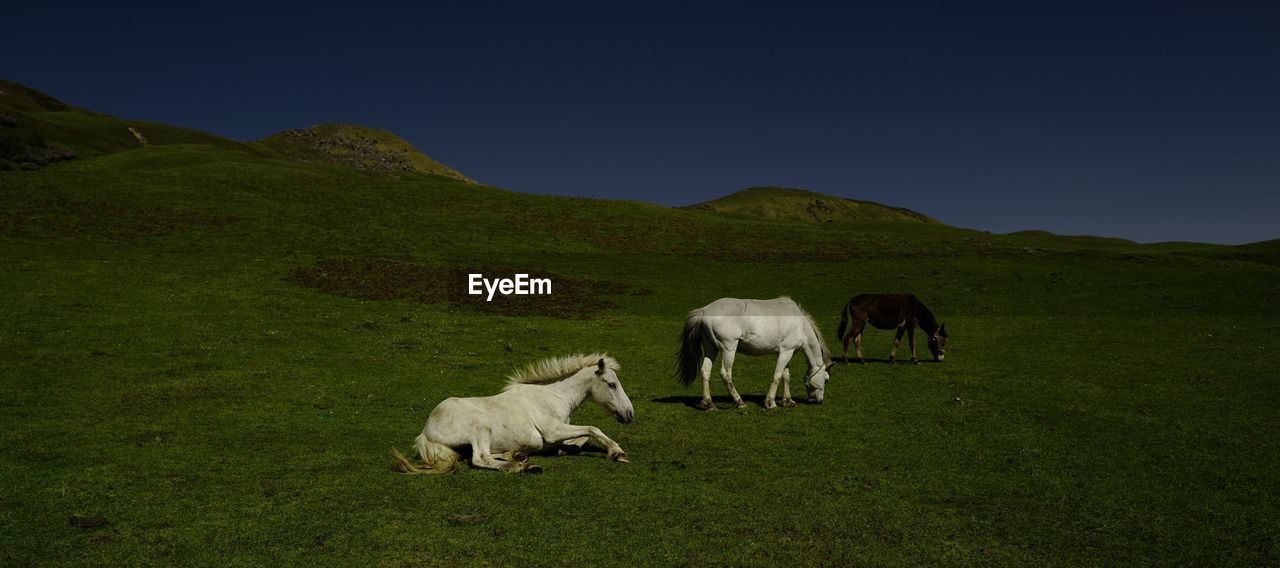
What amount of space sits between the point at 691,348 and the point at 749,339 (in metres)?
1.35

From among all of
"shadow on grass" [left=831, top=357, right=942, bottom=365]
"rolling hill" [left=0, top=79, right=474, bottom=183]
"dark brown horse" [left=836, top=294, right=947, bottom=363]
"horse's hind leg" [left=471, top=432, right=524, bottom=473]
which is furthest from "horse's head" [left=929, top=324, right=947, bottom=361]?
"rolling hill" [left=0, top=79, right=474, bottom=183]

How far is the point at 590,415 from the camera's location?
1672 centimetres

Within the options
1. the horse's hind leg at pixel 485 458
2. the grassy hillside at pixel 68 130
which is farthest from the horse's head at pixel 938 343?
the grassy hillside at pixel 68 130

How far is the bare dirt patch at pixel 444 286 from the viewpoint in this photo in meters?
35.1

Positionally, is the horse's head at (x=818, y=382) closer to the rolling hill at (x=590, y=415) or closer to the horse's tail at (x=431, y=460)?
the rolling hill at (x=590, y=415)

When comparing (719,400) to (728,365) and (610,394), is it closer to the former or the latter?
(728,365)

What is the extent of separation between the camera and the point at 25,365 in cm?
1991

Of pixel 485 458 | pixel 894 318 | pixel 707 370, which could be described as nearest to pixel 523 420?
pixel 485 458

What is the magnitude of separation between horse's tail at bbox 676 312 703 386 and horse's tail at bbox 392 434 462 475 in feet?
23.4

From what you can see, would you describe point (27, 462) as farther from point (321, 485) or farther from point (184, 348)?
point (184, 348)

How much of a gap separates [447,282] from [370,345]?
47.0ft

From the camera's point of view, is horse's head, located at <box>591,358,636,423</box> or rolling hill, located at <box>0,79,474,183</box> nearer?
horse's head, located at <box>591,358,636,423</box>

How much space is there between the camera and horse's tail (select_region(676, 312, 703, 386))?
57.4ft

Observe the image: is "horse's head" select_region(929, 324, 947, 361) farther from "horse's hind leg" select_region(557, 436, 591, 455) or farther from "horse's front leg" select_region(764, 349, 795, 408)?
"horse's hind leg" select_region(557, 436, 591, 455)
